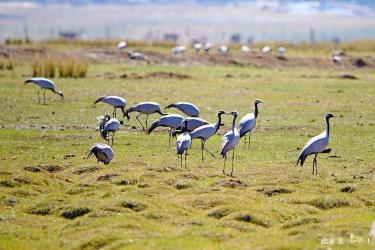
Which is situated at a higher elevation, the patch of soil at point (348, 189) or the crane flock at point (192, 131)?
the crane flock at point (192, 131)

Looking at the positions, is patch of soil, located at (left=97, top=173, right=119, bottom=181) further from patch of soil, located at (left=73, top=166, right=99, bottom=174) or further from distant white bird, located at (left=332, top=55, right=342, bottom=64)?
distant white bird, located at (left=332, top=55, right=342, bottom=64)

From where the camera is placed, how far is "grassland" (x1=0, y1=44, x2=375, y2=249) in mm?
14602

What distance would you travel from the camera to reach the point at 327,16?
176 meters

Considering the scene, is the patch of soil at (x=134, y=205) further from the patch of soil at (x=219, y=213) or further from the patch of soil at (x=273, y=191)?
the patch of soil at (x=273, y=191)

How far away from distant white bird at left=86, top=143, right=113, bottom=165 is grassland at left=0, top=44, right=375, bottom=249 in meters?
0.23

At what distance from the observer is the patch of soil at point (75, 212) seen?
1580cm

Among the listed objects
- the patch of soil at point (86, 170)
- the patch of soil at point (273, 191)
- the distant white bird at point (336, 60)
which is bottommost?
the distant white bird at point (336, 60)

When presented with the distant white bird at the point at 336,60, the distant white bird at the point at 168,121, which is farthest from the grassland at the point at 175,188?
the distant white bird at the point at 336,60

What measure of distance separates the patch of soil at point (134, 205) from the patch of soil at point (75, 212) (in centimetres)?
73

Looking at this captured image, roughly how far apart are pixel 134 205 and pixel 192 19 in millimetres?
153082

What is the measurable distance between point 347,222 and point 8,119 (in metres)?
16.1

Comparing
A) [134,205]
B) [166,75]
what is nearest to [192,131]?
[134,205]

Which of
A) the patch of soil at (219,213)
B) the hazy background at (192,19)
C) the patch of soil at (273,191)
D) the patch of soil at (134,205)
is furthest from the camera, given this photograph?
the hazy background at (192,19)

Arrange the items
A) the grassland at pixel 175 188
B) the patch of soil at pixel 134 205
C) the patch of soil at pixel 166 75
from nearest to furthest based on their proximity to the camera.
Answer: the grassland at pixel 175 188
the patch of soil at pixel 134 205
the patch of soil at pixel 166 75
